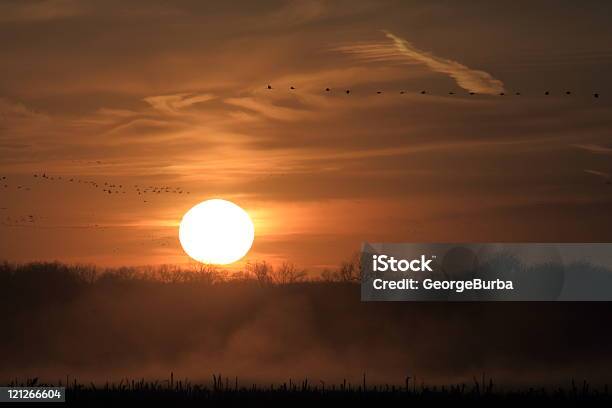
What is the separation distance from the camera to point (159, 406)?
35.9 metres

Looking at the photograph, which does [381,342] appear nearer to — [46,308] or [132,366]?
[132,366]

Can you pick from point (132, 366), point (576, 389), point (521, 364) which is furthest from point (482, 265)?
point (132, 366)

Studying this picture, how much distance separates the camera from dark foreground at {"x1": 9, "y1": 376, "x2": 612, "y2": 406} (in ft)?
121

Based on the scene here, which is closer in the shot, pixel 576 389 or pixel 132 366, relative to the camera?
pixel 576 389

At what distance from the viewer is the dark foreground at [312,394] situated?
36938mm

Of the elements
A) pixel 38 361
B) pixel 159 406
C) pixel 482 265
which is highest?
pixel 38 361

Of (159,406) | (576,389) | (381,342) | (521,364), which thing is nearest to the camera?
(159,406)

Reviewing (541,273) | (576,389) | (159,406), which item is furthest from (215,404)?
(541,273)

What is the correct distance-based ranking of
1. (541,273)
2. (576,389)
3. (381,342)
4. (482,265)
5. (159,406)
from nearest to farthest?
(159,406)
(576,389)
(482,265)
(541,273)
(381,342)

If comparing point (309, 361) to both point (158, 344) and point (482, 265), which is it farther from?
point (482, 265)

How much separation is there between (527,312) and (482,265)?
60435mm

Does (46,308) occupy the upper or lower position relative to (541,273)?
upper

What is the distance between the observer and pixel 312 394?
125 feet

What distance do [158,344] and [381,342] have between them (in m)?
26.9
